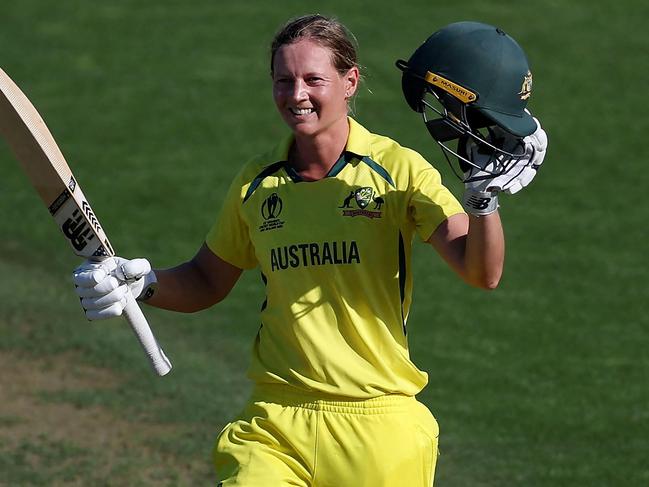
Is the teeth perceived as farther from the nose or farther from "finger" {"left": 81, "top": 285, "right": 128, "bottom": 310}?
"finger" {"left": 81, "top": 285, "right": 128, "bottom": 310}

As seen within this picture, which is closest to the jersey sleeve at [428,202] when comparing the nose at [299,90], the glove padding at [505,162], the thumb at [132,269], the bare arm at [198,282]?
the glove padding at [505,162]

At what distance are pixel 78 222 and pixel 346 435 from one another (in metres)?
1.28

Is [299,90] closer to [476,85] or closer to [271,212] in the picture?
[271,212]

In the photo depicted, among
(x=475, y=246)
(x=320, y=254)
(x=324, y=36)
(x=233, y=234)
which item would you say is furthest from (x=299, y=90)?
(x=475, y=246)

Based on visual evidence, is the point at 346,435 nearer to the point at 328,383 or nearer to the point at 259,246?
the point at 328,383

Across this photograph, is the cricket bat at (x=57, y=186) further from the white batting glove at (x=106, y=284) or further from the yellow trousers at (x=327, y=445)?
the yellow trousers at (x=327, y=445)

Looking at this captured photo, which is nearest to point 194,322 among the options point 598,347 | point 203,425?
point 203,425

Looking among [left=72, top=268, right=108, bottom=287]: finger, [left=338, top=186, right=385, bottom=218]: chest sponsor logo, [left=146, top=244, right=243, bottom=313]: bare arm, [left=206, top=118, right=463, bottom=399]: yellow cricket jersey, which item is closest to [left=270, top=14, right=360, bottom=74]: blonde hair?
[left=206, top=118, right=463, bottom=399]: yellow cricket jersey

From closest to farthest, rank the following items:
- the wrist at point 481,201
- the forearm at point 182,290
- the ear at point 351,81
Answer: the wrist at point 481,201, the ear at point 351,81, the forearm at point 182,290

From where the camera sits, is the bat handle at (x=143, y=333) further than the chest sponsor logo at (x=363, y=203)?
Yes

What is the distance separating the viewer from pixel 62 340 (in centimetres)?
935

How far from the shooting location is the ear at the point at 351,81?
15.7ft

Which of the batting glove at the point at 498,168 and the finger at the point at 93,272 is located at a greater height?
the batting glove at the point at 498,168

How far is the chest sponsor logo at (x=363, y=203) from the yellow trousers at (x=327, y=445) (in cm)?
67
